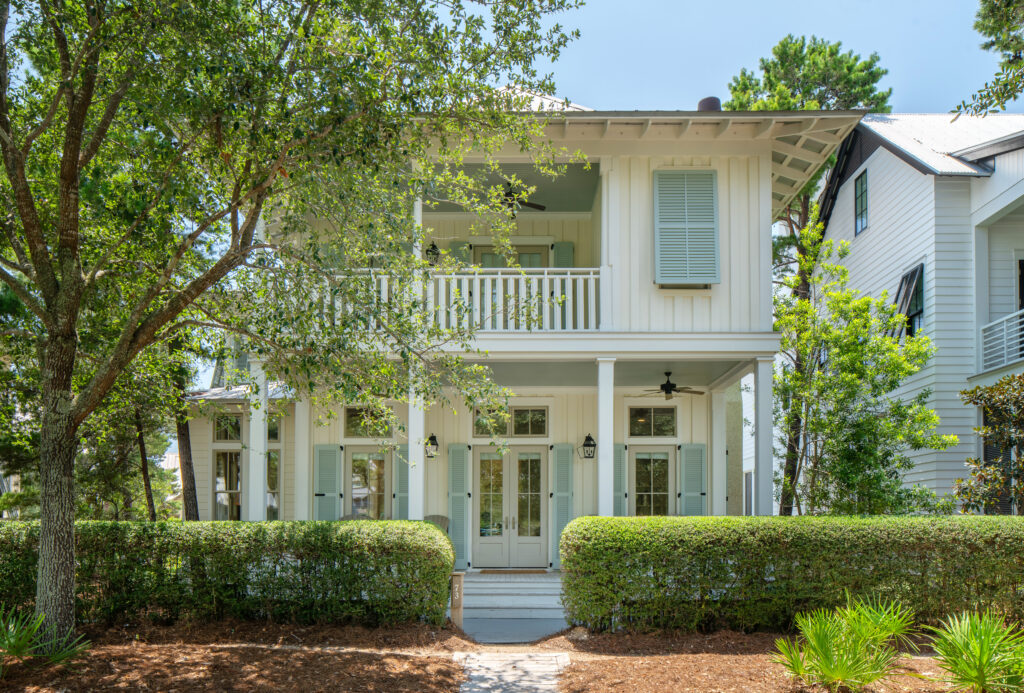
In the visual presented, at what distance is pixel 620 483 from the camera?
516 inches

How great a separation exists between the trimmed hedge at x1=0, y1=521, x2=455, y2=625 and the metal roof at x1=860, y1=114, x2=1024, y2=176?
10057 mm

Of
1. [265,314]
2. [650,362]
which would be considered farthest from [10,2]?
[650,362]

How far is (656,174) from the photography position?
10.7m

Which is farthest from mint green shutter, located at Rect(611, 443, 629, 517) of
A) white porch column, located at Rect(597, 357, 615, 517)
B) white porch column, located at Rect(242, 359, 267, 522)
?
white porch column, located at Rect(242, 359, 267, 522)

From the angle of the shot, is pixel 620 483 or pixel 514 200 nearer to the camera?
pixel 514 200

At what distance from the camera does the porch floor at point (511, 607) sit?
9461mm

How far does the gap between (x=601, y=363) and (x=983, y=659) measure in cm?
567

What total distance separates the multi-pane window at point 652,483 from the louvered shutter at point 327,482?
470 centimetres

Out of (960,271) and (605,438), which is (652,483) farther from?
(960,271)

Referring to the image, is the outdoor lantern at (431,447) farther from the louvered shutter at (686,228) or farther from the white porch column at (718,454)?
the louvered shutter at (686,228)

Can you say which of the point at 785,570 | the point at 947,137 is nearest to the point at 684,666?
the point at 785,570

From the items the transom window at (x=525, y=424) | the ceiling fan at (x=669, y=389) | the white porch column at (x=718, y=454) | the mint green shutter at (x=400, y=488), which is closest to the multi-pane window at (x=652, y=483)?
the white porch column at (x=718, y=454)

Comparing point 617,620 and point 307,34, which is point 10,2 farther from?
point 617,620

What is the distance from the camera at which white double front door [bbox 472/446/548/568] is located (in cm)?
1300
